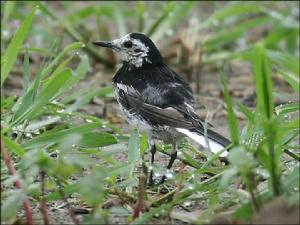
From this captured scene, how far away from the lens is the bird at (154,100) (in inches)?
199

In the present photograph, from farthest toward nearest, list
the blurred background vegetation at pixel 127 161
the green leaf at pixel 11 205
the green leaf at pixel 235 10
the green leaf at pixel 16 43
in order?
the green leaf at pixel 235 10 → the green leaf at pixel 16 43 → the blurred background vegetation at pixel 127 161 → the green leaf at pixel 11 205

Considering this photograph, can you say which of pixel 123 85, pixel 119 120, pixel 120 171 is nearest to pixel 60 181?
pixel 120 171

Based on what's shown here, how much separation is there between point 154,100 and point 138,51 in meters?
0.75

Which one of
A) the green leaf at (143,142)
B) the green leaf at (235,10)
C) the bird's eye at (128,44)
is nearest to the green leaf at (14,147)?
the green leaf at (143,142)

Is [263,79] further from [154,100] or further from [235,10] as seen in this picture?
[235,10]

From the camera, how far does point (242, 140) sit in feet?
15.6

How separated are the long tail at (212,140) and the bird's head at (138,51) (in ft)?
3.37

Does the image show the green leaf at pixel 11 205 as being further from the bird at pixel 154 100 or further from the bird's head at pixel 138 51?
the bird's head at pixel 138 51

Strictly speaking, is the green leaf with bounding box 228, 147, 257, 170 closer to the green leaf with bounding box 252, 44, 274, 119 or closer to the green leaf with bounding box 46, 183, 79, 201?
the green leaf with bounding box 252, 44, 274, 119

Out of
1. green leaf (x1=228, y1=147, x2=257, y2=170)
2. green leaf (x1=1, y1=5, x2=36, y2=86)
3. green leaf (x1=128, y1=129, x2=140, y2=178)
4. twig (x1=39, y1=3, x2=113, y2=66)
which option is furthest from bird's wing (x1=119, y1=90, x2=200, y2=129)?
twig (x1=39, y1=3, x2=113, y2=66)

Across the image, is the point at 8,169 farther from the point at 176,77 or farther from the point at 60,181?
the point at 176,77

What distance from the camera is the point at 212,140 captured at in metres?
4.90

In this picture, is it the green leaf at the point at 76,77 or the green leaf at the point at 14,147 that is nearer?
the green leaf at the point at 14,147

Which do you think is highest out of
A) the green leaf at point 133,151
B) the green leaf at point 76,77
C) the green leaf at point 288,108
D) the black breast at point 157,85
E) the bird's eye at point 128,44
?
the bird's eye at point 128,44
